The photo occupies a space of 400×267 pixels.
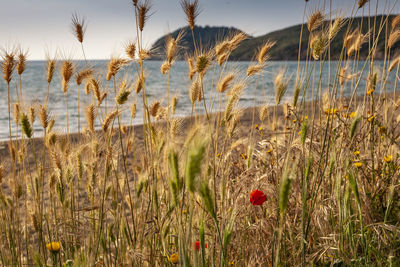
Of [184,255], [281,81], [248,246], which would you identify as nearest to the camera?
[184,255]

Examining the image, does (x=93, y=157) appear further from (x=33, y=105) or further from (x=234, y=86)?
(x=234, y=86)

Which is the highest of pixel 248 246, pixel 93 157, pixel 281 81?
pixel 281 81

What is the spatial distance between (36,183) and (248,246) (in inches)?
48.1

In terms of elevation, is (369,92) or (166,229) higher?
(369,92)

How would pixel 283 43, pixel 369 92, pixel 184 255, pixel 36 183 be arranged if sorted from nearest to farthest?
pixel 184 255 → pixel 36 183 → pixel 369 92 → pixel 283 43

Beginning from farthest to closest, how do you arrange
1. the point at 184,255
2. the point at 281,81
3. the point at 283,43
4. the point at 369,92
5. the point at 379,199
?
the point at 283,43 → the point at 369,92 → the point at 379,199 → the point at 281,81 → the point at 184,255

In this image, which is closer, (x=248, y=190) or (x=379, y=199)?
(x=248, y=190)

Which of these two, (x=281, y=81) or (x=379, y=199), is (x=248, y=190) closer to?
(x=281, y=81)

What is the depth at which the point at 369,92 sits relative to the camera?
1.92 meters

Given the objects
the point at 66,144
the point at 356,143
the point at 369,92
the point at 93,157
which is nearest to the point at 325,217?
the point at 356,143

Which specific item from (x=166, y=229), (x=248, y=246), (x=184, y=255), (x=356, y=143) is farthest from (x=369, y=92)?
(x=184, y=255)

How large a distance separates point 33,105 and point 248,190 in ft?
4.26

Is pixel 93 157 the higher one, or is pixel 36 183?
pixel 93 157

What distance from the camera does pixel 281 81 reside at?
1560 millimetres
